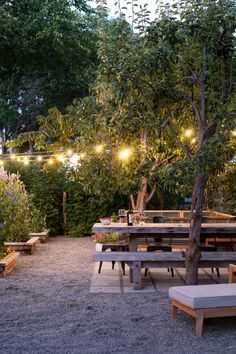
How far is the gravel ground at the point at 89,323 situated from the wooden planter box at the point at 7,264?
22 cm

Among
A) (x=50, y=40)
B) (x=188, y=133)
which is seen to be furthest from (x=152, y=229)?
(x=50, y=40)

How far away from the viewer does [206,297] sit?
15.9ft

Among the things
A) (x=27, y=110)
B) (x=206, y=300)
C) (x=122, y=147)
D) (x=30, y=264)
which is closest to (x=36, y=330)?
(x=206, y=300)

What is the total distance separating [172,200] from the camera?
51.6 ft

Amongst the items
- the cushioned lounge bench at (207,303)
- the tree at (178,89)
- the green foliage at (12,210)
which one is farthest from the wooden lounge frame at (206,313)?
the green foliage at (12,210)

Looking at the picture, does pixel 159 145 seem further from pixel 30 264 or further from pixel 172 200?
pixel 172 200

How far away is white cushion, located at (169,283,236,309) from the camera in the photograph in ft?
15.9

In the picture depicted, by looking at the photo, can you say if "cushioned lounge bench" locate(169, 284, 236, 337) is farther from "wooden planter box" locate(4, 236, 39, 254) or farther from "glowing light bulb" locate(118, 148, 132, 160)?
"wooden planter box" locate(4, 236, 39, 254)

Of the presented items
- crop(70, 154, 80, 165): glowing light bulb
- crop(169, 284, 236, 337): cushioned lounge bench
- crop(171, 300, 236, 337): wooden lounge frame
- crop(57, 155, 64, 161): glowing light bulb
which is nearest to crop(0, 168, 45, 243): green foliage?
crop(57, 155, 64, 161): glowing light bulb

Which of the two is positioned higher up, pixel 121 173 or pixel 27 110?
pixel 27 110

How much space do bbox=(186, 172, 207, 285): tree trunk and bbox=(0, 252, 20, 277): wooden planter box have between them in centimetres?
300

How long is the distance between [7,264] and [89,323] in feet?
10.9

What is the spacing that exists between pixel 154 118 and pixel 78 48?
9844 mm

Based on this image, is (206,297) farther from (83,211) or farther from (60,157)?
(83,211)
